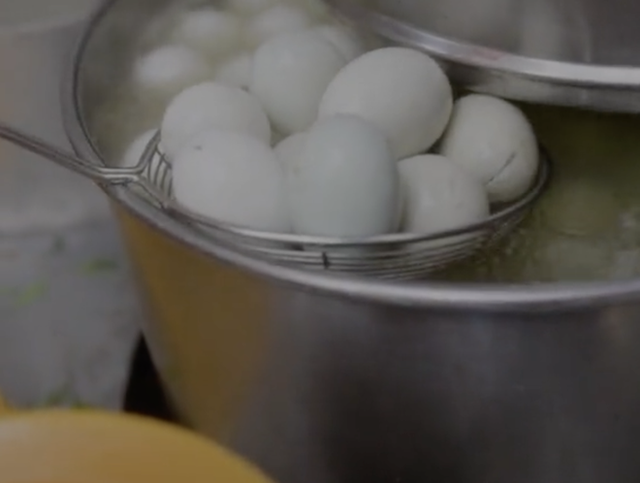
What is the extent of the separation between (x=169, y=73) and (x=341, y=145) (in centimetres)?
24

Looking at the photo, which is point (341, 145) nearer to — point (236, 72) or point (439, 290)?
point (439, 290)

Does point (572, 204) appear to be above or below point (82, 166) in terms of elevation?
below

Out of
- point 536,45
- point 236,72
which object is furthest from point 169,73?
point 536,45

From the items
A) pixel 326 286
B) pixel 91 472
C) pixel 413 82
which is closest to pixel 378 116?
pixel 413 82

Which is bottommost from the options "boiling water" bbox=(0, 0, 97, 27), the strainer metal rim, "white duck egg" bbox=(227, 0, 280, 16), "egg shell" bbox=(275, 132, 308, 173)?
"boiling water" bbox=(0, 0, 97, 27)

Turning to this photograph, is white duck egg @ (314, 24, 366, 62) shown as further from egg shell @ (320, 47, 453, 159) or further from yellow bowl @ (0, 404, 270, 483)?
yellow bowl @ (0, 404, 270, 483)

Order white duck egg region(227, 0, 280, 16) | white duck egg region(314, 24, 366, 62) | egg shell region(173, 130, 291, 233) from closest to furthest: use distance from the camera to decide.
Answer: egg shell region(173, 130, 291, 233), white duck egg region(314, 24, 366, 62), white duck egg region(227, 0, 280, 16)

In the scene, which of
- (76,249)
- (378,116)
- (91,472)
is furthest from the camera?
(76,249)

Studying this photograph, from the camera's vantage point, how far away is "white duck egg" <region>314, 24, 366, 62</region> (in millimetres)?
685

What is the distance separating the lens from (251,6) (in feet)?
2.62

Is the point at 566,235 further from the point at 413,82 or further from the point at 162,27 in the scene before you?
the point at 162,27

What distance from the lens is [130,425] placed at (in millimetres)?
474

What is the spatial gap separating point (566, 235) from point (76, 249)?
1.60 ft

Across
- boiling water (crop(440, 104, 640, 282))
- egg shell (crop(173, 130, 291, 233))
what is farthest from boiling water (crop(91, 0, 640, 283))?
egg shell (crop(173, 130, 291, 233))
